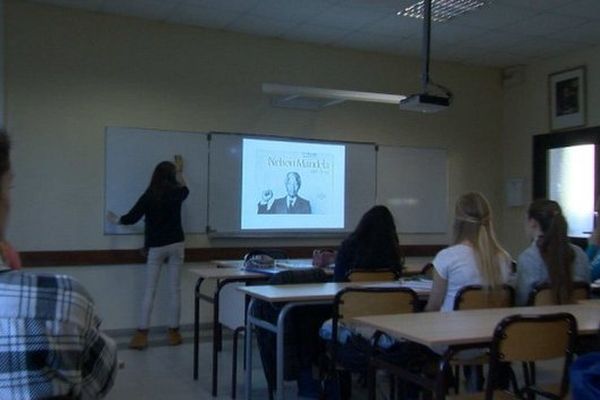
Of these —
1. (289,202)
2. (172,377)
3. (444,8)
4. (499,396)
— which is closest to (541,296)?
(499,396)

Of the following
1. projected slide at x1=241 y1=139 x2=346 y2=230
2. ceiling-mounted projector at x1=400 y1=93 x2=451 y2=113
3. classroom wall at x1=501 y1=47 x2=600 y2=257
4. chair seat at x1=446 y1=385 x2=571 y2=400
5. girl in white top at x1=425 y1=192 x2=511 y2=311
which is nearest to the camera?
chair seat at x1=446 y1=385 x2=571 y2=400

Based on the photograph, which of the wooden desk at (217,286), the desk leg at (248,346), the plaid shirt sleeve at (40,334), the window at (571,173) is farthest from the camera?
the window at (571,173)

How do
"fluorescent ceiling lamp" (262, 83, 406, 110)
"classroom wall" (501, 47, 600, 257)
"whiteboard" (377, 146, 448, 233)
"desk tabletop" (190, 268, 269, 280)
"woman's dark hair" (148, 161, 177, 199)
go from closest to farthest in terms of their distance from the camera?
"desk tabletop" (190, 268, 269, 280) < "woman's dark hair" (148, 161, 177, 199) < "fluorescent ceiling lamp" (262, 83, 406, 110) < "whiteboard" (377, 146, 448, 233) < "classroom wall" (501, 47, 600, 257)

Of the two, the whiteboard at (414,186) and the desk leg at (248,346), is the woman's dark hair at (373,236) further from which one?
the whiteboard at (414,186)

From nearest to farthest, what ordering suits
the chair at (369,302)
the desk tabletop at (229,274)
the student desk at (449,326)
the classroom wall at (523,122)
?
the student desk at (449,326), the chair at (369,302), the desk tabletop at (229,274), the classroom wall at (523,122)

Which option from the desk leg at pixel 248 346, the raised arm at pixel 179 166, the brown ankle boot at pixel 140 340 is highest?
the raised arm at pixel 179 166

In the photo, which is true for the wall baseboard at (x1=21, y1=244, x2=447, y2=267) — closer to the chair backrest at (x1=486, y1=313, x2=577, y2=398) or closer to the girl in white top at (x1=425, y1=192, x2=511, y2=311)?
the girl in white top at (x1=425, y1=192, x2=511, y2=311)

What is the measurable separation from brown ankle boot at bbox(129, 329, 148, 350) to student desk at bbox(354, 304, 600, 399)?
3188 mm

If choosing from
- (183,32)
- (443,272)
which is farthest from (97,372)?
(183,32)

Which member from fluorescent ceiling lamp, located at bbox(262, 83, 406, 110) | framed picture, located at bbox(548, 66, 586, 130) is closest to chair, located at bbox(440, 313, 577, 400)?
fluorescent ceiling lamp, located at bbox(262, 83, 406, 110)

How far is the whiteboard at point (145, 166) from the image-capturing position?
550 centimetres

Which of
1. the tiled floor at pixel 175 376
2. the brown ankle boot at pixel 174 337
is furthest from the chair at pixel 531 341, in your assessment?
the brown ankle boot at pixel 174 337

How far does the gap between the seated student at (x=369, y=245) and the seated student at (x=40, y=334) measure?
2668 millimetres

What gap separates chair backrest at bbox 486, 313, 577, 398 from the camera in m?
2.10
